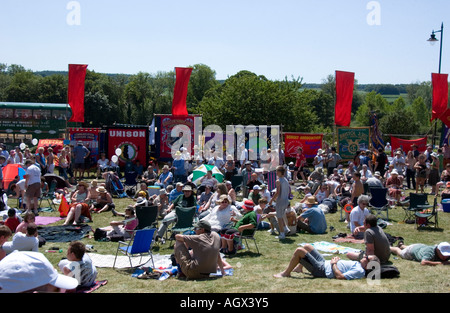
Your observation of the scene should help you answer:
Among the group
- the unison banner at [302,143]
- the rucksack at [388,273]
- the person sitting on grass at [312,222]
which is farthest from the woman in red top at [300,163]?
the rucksack at [388,273]

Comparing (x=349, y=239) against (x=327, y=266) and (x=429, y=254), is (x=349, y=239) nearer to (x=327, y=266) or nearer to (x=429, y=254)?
(x=429, y=254)

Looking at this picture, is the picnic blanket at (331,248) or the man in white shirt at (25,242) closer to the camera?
the man in white shirt at (25,242)

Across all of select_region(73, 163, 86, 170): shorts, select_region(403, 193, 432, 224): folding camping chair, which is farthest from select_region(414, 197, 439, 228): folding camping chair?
select_region(73, 163, 86, 170): shorts

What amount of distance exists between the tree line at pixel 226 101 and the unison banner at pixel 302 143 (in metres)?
10.2

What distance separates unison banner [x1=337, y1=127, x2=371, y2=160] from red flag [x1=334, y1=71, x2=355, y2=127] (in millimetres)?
479

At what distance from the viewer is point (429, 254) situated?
7.74 meters

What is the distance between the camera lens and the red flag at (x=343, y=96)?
21.9 m

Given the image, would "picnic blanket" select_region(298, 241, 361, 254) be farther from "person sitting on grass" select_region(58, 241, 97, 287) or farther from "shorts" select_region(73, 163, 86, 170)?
"shorts" select_region(73, 163, 86, 170)

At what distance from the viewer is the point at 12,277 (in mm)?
4387

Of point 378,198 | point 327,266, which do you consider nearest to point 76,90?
point 378,198

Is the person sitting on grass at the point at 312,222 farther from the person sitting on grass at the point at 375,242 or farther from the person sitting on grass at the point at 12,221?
the person sitting on grass at the point at 12,221

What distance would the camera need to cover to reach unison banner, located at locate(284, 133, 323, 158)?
2262 centimetres
